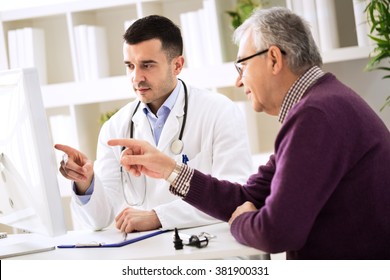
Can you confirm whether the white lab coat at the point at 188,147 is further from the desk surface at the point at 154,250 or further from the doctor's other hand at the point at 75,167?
the desk surface at the point at 154,250

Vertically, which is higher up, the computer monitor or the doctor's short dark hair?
the doctor's short dark hair

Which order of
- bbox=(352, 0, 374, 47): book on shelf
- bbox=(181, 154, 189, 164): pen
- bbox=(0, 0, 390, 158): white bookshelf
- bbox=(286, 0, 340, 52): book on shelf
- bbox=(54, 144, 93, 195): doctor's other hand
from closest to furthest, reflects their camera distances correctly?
bbox=(54, 144, 93, 195): doctor's other hand < bbox=(181, 154, 189, 164): pen < bbox=(352, 0, 374, 47): book on shelf < bbox=(286, 0, 340, 52): book on shelf < bbox=(0, 0, 390, 158): white bookshelf

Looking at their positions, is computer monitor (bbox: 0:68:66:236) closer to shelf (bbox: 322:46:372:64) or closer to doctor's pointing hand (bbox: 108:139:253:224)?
doctor's pointing hand (bbox: 108:139:253:224)

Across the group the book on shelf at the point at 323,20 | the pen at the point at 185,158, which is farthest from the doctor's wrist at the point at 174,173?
the book on shelf at the point at 323,20

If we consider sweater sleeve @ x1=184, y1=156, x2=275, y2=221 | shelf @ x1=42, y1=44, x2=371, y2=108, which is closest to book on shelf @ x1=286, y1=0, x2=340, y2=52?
shelf @ x1=42, y1=44, x2=371, y2=108

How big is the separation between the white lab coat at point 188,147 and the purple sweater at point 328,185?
2.33ft

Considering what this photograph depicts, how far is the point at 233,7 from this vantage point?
12.7 feet

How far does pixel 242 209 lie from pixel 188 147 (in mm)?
713

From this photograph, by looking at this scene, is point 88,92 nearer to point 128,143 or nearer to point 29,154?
point 128,143

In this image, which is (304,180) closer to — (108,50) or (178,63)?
(178,63)

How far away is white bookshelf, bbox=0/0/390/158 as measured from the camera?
3.67m

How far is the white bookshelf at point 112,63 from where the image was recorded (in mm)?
3672

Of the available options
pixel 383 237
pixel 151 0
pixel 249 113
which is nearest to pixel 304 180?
pixel 383 237
